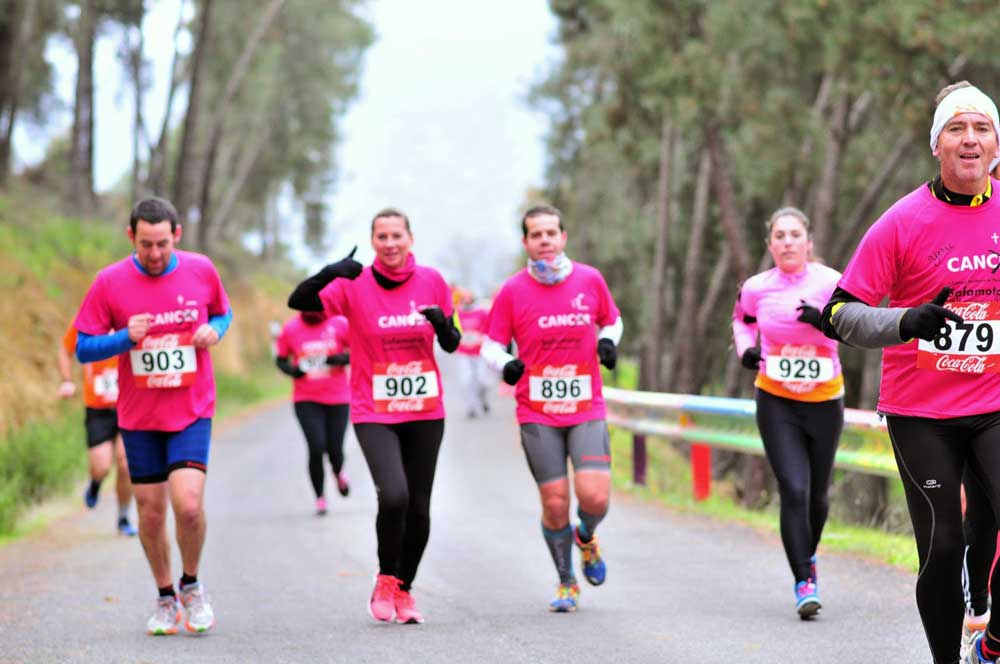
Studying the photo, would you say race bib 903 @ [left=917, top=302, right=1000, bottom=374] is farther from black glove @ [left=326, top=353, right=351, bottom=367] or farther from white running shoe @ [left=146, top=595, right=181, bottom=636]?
black glove @ [left=326, top=353, right=351, bottom=367]

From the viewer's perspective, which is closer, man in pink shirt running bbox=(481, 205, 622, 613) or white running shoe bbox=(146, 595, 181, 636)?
white running shoe bbox=(146, 595, 181, 636)

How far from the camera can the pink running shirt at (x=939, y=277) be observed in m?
5.48

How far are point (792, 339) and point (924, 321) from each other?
3.88 m

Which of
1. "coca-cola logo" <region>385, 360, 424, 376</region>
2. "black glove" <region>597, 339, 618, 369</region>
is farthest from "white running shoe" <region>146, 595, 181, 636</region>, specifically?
"black glove" <region>597, 339, 618, 369</region>

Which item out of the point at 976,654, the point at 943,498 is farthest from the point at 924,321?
the point at 976,654

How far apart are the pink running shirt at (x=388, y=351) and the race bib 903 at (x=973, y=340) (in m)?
3.50

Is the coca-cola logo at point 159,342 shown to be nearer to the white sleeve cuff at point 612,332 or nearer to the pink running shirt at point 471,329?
the white sleeve cuff at point 612,332

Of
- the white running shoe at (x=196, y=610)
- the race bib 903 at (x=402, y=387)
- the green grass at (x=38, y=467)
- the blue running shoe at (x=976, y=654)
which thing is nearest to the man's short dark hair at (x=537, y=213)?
the race bib 903 at (x=402, y=387)

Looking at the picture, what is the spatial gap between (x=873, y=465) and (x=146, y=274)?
5.70m

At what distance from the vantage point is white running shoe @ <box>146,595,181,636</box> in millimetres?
8055

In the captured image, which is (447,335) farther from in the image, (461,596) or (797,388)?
(797,388)

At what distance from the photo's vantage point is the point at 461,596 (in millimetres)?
9336

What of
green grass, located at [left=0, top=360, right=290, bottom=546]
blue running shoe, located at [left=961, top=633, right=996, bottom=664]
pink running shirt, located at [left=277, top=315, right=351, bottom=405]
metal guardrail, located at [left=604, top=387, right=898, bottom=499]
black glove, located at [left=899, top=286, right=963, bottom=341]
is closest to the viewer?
black glove, located at [left=899, top=286, right=963, bottom=341]

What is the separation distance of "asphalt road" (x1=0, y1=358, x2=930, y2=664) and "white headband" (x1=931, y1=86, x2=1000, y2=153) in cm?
269
